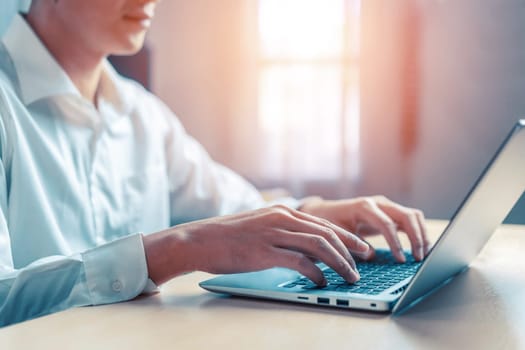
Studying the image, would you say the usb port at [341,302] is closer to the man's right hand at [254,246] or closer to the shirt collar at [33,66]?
the man's right hand at [254,246]

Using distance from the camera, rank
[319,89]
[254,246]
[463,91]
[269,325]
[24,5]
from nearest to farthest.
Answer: [269,325] → [254,246] → [24,5] → [463,91] → [319,89]

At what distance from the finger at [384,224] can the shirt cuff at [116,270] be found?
1.18 feet

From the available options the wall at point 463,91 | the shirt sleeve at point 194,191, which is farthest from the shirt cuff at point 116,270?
the wall at point 463,91

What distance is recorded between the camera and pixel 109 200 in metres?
1.12

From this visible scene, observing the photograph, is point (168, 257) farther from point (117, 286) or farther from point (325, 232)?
point (325, 232)

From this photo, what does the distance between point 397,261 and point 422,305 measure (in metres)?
0.22

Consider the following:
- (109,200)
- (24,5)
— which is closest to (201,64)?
(24,5)

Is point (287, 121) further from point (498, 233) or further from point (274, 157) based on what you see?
point (498, 233)

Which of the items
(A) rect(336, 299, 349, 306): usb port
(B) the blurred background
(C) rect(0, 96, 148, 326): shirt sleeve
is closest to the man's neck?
(C) rect(0, 96, 148, 326): shirt sleeve

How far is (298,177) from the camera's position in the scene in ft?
9.95

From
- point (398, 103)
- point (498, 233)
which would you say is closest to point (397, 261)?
point (498, 233)

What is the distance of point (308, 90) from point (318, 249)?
2469 mm

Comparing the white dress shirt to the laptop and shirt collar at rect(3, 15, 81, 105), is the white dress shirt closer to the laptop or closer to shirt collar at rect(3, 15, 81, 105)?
shirt collar at rect(3, 15, 81, 105)

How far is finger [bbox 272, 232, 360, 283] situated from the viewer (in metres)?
0.63
